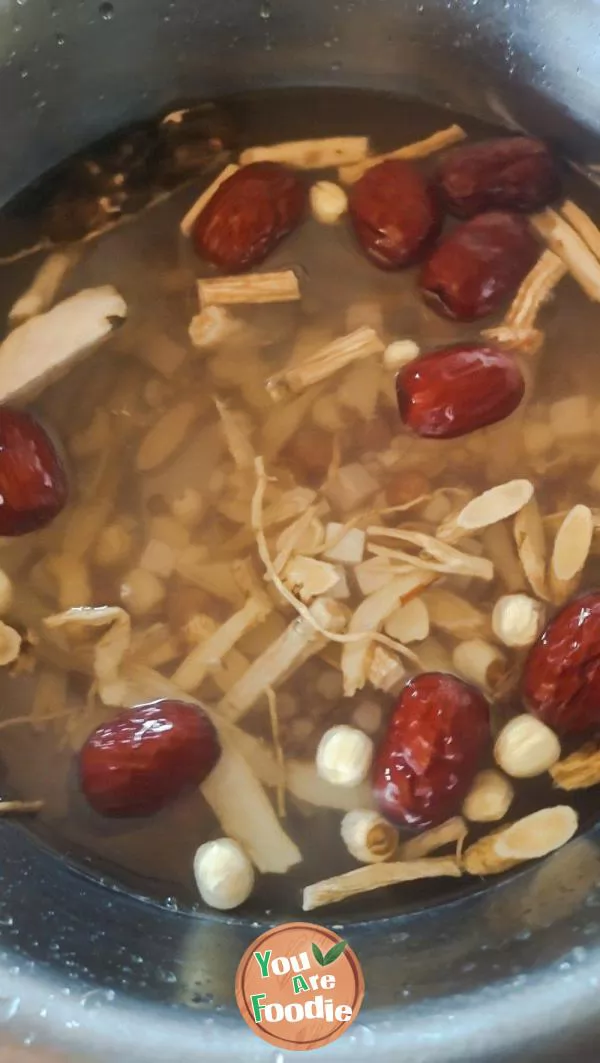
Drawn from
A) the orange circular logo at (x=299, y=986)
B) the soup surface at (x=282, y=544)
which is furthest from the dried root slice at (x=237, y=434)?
the orange circular logo at (x=299, y=986)

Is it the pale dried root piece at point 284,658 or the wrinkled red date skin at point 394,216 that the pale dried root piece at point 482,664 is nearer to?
the pale dried root piece at point 284,658

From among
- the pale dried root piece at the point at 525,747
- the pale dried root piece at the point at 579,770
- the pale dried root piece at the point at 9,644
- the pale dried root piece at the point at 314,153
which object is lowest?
the pale dried root piece at the point at 579,770

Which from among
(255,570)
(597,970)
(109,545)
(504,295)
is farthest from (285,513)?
(597,970)

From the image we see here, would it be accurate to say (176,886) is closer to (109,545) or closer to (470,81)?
(109,545)

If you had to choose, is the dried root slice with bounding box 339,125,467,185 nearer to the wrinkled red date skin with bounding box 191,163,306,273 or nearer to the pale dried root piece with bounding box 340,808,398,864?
the wrinkled red date skin with bounding box 191,163,306,273

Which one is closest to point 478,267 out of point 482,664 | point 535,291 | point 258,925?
point 535,291

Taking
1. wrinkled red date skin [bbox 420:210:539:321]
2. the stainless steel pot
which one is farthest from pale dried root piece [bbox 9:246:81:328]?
wrinkled red date skin [bbox 420:210:539:321]

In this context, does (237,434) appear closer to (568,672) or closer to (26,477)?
(26,477)
